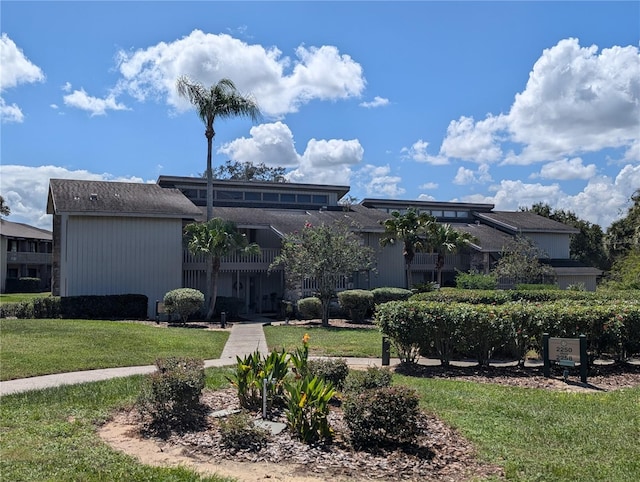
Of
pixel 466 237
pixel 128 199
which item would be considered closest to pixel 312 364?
pixel 128 199

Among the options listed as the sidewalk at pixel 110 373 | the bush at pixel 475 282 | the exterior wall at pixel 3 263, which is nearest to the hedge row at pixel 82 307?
the sidewalk at pixel 110 373

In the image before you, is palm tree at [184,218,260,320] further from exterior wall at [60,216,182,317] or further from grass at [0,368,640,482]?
grass at [0,368,640,482]

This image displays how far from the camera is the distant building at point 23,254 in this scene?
4491 centimetres

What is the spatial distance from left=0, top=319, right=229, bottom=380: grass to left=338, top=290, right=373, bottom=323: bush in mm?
6940

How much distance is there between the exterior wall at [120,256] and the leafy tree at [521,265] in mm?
17251

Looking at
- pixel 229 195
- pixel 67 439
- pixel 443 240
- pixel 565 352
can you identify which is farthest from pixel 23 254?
pixel 565 352

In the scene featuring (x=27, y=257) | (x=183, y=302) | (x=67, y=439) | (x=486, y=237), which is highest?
(x=486, y=237)

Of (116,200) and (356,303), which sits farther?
(116,200)

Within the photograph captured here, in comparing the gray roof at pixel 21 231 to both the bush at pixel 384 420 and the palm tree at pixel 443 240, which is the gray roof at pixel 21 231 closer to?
the palm tree at pixel 443 240

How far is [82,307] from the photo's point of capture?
22.9 m

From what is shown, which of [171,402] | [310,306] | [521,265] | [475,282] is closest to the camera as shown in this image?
[171,402]

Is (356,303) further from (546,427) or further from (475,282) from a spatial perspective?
(546,427)

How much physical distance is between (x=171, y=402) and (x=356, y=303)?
17.3 m

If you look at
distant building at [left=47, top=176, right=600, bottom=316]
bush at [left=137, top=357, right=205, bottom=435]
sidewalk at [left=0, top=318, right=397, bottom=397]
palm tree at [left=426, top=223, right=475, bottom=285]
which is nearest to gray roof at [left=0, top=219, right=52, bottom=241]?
distant building at [left=47, top=176, right=600, bottom=316]
